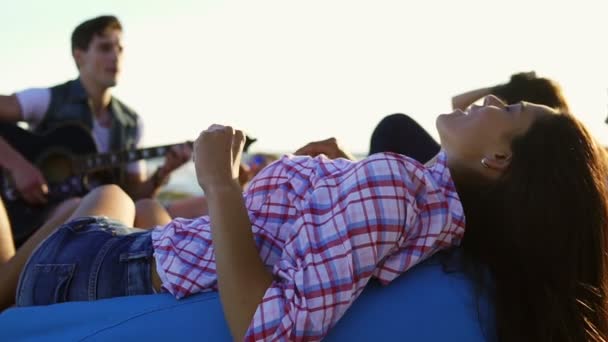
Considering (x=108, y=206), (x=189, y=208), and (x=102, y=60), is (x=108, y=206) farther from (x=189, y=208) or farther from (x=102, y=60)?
(x=102, y=60)

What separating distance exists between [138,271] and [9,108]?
71.6 inches

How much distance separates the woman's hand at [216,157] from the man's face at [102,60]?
6.82 ft

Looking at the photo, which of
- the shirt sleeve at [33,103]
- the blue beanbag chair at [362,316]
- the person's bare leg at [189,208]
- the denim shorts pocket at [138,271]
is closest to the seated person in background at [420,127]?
the person's bare leg at [189,208]

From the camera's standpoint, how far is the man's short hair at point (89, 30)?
330cm

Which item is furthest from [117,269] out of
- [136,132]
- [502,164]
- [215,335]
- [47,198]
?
[136,132]

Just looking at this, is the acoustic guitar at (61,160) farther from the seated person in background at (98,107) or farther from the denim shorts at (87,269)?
the denim shorts at (87,269)

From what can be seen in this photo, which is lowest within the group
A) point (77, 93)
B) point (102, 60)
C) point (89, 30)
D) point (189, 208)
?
point (189, 208)

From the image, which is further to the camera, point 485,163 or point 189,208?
point 189,208

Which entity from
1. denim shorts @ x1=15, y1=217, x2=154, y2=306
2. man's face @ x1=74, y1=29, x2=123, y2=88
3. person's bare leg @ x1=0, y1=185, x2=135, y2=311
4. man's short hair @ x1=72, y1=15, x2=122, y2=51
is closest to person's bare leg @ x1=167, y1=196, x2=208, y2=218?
person's bare leg @ x1=0, y1=185, x2=135, y2=311

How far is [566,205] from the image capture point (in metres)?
1.31

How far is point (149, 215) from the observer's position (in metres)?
2.28

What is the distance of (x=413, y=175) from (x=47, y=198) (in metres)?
2.09

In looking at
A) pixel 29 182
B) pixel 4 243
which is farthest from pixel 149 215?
pixel 29 182

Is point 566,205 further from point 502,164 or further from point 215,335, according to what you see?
point 215,335
